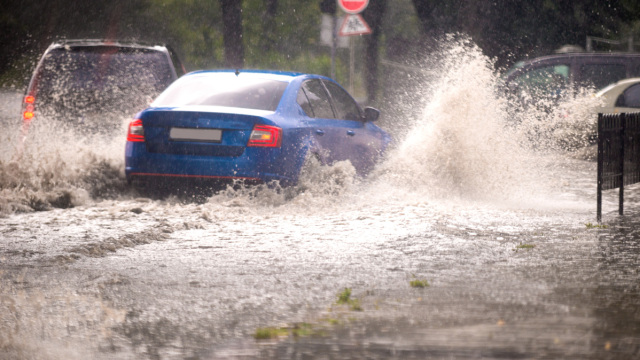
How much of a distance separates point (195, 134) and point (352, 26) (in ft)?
38.1

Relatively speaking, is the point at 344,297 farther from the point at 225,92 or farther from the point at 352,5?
the point at 352,5

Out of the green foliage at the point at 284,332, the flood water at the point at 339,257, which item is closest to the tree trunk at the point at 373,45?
the flood water at the point at 339,257

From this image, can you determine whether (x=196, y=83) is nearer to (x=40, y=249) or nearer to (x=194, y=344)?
(x=40, y=249)

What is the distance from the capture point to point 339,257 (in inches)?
288

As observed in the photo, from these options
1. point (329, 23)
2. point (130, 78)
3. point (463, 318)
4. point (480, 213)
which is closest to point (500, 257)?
point (463, 318)

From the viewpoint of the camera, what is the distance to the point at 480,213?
399 inches

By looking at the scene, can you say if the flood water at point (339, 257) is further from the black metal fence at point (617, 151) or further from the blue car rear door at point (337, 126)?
the black metal fence at point (617, 151)

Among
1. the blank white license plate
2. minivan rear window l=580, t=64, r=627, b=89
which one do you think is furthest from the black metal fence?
minivan rear window l=580, t=64, r=627, b=89

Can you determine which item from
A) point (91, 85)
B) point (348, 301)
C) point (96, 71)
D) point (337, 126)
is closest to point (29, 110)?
point (91, 85)

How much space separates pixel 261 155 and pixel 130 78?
2.36 meters

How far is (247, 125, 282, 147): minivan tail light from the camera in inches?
388

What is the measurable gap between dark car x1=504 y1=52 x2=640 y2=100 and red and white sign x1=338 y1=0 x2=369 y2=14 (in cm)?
438

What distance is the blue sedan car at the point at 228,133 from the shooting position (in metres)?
9.88

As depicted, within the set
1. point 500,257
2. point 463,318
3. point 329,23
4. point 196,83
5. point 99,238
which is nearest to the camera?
point 463,318
